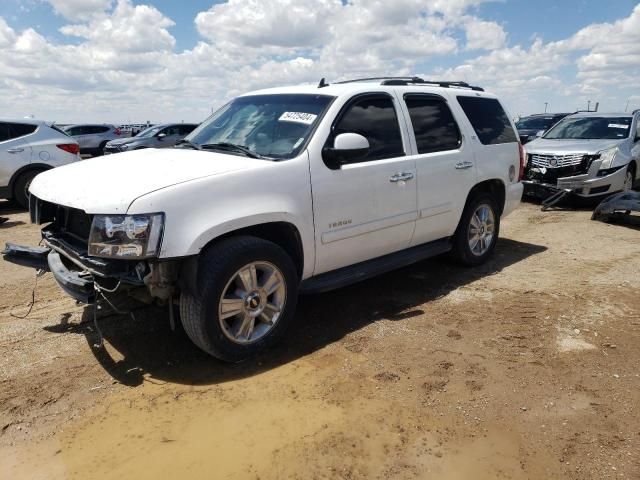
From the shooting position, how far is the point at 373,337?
4016mm

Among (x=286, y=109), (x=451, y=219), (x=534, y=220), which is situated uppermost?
(x=286, y=109)

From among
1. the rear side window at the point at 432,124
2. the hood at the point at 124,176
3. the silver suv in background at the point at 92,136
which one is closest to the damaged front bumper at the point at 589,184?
the rear side window at the point at 432,124

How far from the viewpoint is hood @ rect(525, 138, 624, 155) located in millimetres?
9438

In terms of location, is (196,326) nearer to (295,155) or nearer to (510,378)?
(295,155)

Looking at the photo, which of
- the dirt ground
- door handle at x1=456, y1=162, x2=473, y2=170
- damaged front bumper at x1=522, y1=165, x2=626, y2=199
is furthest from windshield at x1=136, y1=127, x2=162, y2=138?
door handle at x1=456, y1=162, x2=473, y2=170

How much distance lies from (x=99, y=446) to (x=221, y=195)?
160 cm

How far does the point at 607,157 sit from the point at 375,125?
22.5ft

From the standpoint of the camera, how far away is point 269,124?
419cm

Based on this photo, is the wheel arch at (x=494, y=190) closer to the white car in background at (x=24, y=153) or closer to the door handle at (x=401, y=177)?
the door handle at (x=401, y=177)

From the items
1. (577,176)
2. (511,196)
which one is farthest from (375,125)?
(577,176)

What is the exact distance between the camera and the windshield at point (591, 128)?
10.1 m

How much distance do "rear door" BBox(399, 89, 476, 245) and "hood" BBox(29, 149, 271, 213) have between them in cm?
173

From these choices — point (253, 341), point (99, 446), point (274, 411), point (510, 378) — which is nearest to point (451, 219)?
point (510, 378)

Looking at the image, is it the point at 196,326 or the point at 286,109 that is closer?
the point at 196,326
